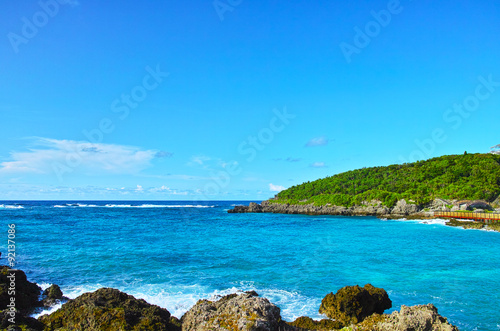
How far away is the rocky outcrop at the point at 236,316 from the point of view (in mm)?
7353

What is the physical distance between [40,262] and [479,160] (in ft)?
359

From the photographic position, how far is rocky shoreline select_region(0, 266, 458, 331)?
310 inches

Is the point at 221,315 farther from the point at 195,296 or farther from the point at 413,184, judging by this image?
the point at 413,184

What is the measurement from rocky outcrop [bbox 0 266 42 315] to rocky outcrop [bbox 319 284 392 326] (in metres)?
12.4

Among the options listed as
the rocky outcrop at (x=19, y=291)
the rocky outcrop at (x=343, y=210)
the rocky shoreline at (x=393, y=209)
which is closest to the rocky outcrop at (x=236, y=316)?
the rocky outcrop at (x=19, y=291)

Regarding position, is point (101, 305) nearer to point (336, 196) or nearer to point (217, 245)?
point (217, 245)

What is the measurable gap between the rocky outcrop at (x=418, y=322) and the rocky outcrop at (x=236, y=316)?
3634 millimetres

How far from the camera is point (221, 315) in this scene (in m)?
7.98

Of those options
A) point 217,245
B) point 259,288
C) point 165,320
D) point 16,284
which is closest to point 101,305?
point 165,320

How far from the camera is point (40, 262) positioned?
22.6m

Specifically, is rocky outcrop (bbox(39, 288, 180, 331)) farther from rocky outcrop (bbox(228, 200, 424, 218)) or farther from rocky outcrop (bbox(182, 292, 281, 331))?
rocky outcrop (bbox(228, 200, 424, 218))

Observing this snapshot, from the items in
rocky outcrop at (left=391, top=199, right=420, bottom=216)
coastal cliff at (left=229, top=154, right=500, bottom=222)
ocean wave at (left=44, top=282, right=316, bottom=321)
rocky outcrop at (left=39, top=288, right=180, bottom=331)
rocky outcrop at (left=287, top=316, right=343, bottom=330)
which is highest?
coastal cliff at (left=229, top=154, right=500, bottom=222)

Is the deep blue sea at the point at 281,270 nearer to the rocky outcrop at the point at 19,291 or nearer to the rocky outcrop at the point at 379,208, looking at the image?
the rocky outcrop at the point at 19,291

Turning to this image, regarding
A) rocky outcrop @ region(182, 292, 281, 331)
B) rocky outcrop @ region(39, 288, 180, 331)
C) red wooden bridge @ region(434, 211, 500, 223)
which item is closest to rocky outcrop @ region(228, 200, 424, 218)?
red wooden bridge @ region(434, 211, 500, 223)
